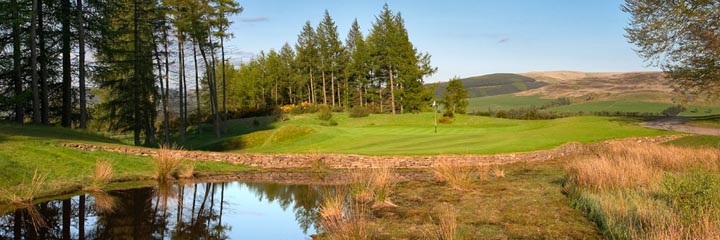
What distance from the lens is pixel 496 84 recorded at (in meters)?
158

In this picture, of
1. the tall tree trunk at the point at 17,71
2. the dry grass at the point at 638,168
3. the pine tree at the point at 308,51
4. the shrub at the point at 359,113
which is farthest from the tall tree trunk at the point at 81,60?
the pine tree at the point at 308,51

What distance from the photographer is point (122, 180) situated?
1407 cm

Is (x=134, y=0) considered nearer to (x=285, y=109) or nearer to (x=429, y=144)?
(x=429, y=144)

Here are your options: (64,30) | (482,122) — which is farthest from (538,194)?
(482,122)

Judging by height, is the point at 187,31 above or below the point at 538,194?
above

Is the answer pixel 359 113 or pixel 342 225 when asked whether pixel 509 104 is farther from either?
pixel 342 225

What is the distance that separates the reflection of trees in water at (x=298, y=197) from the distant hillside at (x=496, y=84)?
377 feet

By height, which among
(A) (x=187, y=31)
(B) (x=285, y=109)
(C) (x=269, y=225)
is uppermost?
(A) (x=187, y=31)

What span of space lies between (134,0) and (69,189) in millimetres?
23590

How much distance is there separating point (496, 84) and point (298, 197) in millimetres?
153430

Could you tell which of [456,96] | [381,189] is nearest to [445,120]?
[456,96]

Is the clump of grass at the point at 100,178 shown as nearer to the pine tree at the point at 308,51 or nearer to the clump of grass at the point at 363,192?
the clump of grass at the point at 363,192

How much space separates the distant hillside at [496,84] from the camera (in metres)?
140

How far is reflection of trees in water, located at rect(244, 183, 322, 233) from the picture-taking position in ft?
32.3
